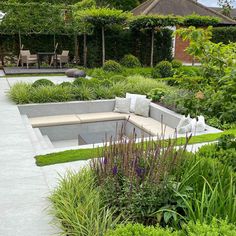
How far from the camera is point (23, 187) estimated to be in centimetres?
407

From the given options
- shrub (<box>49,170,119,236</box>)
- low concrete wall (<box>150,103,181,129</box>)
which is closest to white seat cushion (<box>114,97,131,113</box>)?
low concrete wall (<box>150,103,181,129</box>)

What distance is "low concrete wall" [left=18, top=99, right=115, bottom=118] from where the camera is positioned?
874cm

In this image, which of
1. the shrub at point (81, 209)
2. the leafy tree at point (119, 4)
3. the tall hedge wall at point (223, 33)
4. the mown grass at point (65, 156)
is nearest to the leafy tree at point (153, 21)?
the tall hedge wall at point (223, 33)

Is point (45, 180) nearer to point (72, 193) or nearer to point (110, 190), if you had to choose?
point (72, 193)

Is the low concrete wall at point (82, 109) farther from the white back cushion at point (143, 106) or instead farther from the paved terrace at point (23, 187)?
the paved terrace at point (23, 187)

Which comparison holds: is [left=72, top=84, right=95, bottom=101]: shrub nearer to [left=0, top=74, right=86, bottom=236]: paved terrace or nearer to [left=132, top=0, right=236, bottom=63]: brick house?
[left=0, top=74, right=86, bottom=236]: paved terrace

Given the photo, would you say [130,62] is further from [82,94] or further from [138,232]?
[138,232]

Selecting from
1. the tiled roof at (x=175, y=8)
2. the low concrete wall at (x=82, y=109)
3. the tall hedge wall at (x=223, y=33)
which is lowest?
the low concrete wall at (x=82, y=109)

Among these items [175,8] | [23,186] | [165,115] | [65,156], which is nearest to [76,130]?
[165,115]

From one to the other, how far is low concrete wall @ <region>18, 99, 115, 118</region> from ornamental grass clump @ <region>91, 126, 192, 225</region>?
18.2ft

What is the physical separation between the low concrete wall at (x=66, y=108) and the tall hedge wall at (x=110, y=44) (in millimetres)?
8932

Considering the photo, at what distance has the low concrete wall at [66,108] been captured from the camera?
8.74 m

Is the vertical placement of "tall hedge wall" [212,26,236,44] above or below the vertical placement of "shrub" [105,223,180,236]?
above

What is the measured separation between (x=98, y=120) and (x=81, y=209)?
225 inches
